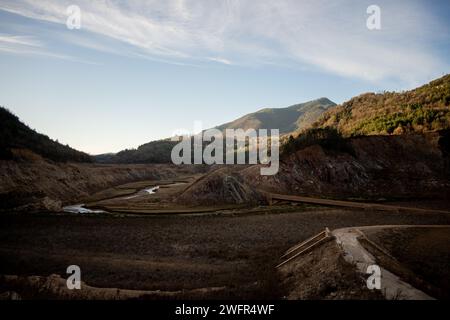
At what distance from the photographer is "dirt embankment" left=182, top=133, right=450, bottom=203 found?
50375mm

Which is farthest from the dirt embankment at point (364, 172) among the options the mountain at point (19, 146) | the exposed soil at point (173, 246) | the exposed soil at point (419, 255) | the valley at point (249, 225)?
the exposed soil at point (419, 255)

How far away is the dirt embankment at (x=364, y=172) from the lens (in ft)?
165

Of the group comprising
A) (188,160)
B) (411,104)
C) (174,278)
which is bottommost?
(174,278)

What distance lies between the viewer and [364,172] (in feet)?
181

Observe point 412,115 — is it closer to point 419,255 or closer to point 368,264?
point 419,255

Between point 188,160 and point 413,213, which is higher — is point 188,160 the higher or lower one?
the higher one

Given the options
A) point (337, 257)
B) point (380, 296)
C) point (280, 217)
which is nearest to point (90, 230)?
point (280, 217)

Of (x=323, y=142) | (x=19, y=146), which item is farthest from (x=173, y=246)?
(x=19, y=146)

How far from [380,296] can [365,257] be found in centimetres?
355

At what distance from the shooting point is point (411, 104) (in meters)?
83.0

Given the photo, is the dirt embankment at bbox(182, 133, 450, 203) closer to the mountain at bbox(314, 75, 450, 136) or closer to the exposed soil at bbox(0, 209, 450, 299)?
the mountain at bbox(314, 75, 450, 136)

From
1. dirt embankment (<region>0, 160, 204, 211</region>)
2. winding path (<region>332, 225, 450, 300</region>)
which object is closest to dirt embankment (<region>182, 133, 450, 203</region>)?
dirt embankment (<region>0, 160, 204, 211</region>)
